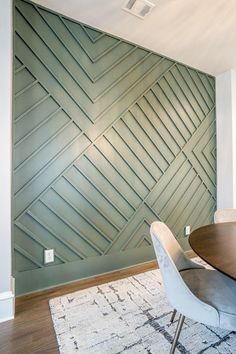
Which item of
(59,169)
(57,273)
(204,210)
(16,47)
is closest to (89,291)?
(57,273)

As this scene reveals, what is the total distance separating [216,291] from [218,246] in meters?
0.24

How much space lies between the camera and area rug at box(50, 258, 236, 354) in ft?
→ 4.41

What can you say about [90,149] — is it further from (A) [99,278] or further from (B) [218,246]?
(B) [218,246]

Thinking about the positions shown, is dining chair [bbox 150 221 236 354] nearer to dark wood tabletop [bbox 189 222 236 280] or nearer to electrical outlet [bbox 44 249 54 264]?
dark wood tabletop [bbox 189 222 236 280]

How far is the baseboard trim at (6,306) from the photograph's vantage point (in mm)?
1614

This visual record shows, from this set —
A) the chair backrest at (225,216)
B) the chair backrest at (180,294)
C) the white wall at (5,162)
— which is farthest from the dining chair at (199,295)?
the white wall at (5,162)

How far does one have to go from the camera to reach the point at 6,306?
1.63 metres

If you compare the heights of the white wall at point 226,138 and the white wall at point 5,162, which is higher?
the white wall at point 5,162

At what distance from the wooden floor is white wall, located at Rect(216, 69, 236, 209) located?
2.43 metres

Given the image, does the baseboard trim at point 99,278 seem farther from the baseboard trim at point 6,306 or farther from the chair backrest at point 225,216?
the chair backrest at point 225,216

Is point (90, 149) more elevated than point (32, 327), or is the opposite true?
point (90, 149)

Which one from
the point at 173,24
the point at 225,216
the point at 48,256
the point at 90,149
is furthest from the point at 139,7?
the point at 48,256

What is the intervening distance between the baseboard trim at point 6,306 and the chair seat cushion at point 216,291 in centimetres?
129

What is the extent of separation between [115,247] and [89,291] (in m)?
0.57
